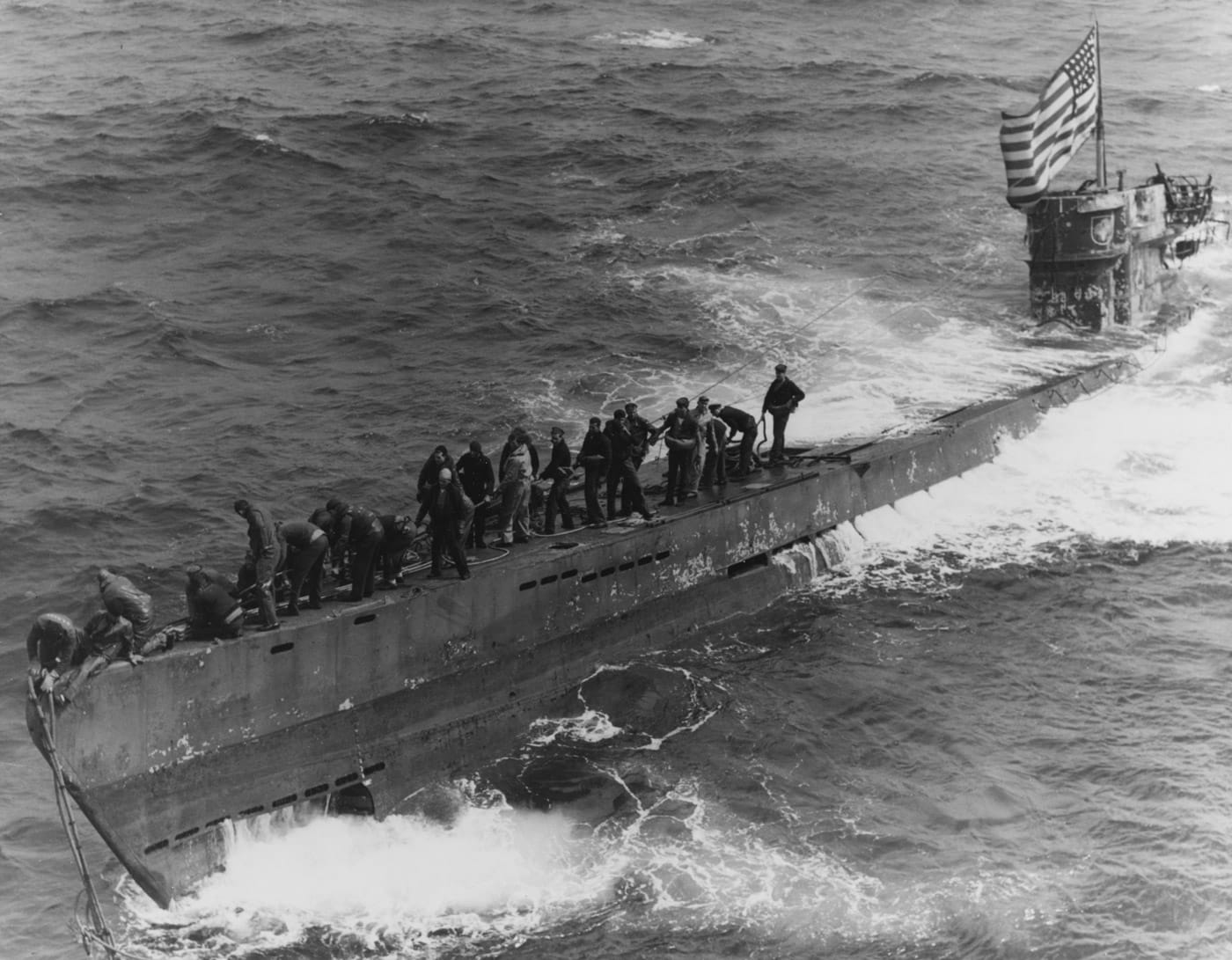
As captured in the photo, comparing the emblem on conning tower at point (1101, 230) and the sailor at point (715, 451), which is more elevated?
the emblem on conning tower at point (1101, 230)

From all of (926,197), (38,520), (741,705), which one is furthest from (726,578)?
(926,197)

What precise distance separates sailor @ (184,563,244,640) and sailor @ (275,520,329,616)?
854 mm

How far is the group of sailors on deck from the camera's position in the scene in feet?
55.6

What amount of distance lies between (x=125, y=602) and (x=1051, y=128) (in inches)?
879

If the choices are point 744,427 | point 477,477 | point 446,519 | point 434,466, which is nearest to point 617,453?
point 477,477

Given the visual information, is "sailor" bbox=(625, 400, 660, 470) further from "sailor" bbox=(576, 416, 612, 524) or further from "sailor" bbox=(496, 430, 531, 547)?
"sailor" bbox=(496, 430, 531, 547)

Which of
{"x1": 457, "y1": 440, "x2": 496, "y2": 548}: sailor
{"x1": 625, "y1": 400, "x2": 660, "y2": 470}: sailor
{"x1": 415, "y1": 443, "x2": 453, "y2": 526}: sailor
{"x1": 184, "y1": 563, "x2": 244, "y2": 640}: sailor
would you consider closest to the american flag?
{"x1": 625, "y1": 400, "x2": 660, "y2": 470}: sailor

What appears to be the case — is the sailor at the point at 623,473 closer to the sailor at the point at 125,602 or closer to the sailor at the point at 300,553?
the sailor at the point at 300,553

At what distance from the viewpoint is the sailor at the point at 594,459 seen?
2195 centimetres

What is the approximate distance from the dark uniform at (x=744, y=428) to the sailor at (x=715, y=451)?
0.50 feet

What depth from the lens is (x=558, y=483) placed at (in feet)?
72.2

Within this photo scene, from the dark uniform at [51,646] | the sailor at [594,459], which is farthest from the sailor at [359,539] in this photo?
the sailor at [594,459]

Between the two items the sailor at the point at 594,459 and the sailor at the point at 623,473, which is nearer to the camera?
the sailor at the point at 594,459

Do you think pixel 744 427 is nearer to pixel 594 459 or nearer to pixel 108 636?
pixel 594 459
